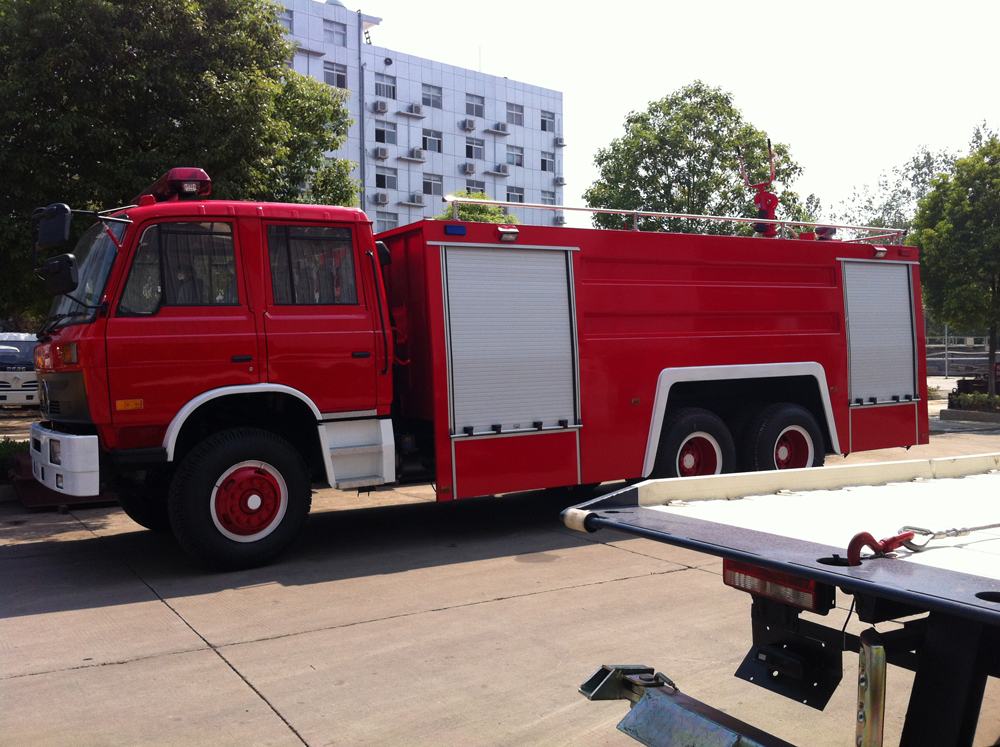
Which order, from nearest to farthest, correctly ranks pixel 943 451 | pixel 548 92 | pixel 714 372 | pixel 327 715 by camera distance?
pixel 327 715, pixel 714 372, pixel 943 451, pixel 548 92

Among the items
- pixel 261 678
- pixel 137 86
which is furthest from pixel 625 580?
pixel 137 86

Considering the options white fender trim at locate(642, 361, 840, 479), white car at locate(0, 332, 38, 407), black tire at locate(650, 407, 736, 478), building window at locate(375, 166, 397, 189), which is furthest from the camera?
building window at locate(375, 166, 397, 189)

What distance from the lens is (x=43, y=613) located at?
18.5 ft

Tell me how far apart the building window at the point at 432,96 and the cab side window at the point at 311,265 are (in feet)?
145

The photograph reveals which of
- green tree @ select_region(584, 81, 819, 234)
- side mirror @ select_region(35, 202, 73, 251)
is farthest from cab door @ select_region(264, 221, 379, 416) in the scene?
green tree @ select_region(584, 81, 819, 234)

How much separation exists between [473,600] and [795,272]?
531cm

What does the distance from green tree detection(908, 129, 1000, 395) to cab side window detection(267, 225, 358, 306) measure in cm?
1657

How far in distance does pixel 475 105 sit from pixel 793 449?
45.1 m

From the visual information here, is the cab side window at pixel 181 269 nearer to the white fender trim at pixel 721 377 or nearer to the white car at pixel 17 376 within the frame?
the white fender trim at pixel 721 377

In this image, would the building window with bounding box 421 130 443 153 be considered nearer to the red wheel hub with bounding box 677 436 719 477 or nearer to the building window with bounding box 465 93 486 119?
the building window with bounding box 465 93 486 119

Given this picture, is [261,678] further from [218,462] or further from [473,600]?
[218,462]

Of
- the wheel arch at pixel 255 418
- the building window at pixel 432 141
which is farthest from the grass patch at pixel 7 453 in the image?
the building window at pixel 432 141

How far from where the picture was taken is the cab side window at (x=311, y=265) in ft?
22.1

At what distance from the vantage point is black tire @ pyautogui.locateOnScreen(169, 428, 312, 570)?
20.9 feet
